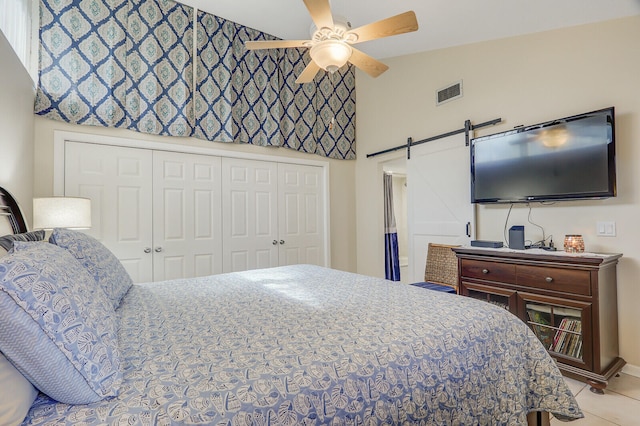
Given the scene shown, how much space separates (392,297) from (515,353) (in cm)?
56

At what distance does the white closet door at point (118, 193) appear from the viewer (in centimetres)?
291

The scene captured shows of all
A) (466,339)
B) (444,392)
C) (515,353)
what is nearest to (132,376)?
(444,392)

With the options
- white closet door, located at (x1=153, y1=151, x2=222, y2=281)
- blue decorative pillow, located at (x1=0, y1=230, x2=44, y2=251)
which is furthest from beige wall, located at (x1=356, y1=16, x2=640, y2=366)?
blue decorative pillow, located at (x1=0, y1=230, x2=44, y2=251)

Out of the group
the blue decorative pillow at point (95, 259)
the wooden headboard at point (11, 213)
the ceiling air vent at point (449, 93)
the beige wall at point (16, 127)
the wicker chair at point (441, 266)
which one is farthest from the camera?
the ceiling air vent at point (449, 93)

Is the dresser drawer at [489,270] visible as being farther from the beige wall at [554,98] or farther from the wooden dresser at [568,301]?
the beige wall at [554,98]

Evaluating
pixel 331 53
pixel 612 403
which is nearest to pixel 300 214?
pixel 331 53

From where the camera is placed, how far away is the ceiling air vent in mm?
3338

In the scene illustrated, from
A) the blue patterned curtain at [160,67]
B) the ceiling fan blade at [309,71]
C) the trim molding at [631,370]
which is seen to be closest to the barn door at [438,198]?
the trim molding at [631,370]

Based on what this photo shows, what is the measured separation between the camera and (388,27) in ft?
6.75

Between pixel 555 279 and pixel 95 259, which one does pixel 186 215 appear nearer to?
pixel 95 259

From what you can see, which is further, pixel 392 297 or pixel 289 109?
pixel 289 109

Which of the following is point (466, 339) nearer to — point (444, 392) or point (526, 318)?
point (444, 392)

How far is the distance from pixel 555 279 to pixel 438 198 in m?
1.53

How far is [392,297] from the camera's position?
1.56 meters
